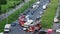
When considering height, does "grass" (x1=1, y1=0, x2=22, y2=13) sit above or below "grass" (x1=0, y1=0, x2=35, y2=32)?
above

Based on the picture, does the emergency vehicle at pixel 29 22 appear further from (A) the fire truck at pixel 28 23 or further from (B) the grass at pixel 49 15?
(B) the grass at pixel 49 15

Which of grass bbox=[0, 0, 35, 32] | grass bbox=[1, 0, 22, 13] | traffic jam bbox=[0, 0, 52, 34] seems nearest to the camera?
traffic jam bbox=[0, 0, 52, 34]

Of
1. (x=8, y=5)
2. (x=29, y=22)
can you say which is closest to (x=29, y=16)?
(x=29, y=22)

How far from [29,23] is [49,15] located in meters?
0.42

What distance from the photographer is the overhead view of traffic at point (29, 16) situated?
370 cm

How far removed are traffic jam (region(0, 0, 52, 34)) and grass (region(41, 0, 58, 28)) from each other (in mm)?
77

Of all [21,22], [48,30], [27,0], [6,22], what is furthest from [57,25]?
[27,0]

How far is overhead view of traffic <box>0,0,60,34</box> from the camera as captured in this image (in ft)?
12.1

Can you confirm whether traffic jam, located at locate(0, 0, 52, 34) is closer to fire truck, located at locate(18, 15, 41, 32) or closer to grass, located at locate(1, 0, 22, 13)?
fire truck, located at locate(18, 15, 41, 32)

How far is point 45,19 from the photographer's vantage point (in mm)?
3889

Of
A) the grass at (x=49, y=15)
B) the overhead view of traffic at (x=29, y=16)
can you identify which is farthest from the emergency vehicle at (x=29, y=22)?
the grass at (x=49, y=15)

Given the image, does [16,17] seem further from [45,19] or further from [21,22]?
[45,19]

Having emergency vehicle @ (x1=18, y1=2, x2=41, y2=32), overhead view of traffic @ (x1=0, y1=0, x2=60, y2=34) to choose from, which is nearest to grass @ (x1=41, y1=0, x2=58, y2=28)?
overhead view of traffic @ (x1=0, y1=0, x2=60, y2=34)

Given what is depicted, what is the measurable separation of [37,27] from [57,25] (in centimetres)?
33
